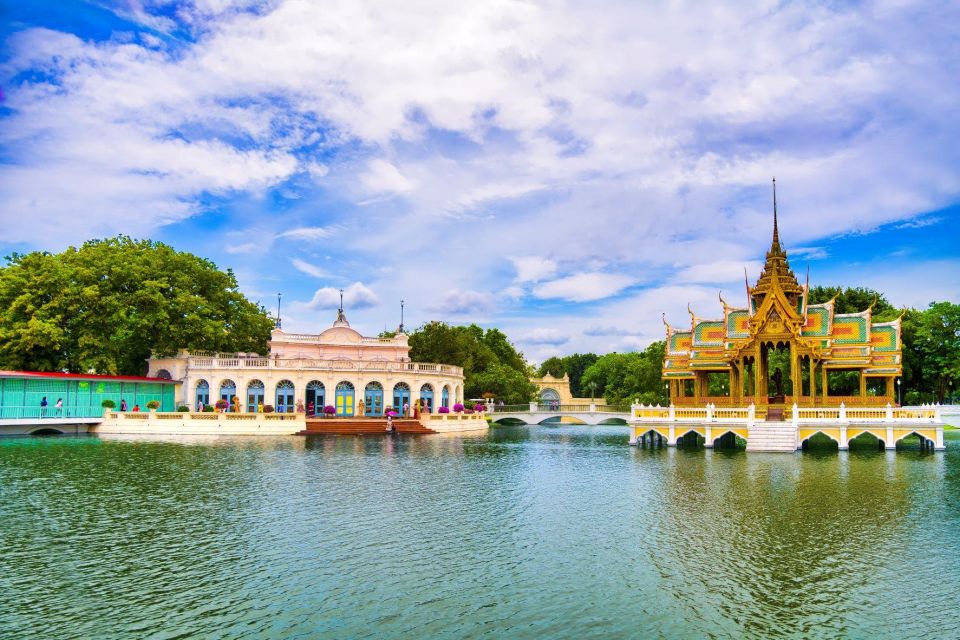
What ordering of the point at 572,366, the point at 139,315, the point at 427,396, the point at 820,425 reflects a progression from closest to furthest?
the point at 820,425
the point at 139,315
the point at 427,396
the point at 572,366

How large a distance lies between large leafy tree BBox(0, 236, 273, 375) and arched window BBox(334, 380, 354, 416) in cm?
956

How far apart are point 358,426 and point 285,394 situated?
873 cm

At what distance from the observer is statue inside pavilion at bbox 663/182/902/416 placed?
122 feet

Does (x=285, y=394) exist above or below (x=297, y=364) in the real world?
below

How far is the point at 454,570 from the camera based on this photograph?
1284 cm

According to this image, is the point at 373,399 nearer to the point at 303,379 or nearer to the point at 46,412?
the point at 303,379

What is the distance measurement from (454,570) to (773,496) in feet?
37.5

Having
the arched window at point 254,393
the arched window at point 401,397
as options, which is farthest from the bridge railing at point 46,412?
the arched window at point 401,397

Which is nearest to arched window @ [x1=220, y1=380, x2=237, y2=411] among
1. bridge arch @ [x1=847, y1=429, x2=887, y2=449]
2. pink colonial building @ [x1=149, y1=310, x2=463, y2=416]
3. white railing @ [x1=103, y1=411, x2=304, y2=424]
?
pink colonial building @ [x1=149, y1=310, x2=463, y2=416]

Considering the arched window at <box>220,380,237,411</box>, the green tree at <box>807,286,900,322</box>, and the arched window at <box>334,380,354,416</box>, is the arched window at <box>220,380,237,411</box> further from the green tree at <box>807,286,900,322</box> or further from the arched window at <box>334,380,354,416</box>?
the green tree at <box>807,286,900,322</box>

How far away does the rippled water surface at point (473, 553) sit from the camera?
407 inches

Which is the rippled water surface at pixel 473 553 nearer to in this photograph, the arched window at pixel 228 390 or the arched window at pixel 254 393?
the arched window at pixel 228 390

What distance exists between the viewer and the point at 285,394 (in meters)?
53.8

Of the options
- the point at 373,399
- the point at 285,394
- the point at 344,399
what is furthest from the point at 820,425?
the point at 285,394
